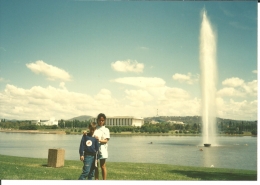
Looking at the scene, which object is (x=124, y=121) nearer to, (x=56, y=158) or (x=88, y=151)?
(x=56, y=158)

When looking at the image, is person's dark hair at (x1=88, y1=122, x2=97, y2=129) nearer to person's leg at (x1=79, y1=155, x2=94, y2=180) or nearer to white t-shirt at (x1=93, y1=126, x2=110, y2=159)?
white t-shirt at (x1=93, y1=126, x2=110, y2=159)

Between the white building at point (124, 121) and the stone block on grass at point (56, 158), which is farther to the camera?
the white building at point (124, 121)

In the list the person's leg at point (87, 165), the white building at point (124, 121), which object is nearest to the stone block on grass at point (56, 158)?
the person's leg at point (87, 165)

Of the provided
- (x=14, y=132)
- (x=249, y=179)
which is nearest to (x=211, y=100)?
(x=249, y=179)

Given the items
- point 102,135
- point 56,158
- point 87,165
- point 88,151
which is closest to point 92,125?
point 102,135

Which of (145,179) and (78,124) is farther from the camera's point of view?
(78,124)

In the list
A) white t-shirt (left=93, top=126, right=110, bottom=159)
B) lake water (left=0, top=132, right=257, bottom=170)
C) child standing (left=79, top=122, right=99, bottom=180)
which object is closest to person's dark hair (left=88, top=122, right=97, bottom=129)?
child standing (left=79, top=122, right=99, bottom=180)

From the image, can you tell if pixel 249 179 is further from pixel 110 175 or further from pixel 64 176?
pixel 64 176

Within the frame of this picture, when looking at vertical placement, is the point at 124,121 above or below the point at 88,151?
below

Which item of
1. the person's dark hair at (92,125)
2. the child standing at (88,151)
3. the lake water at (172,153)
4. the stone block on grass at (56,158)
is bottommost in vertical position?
the lake water at (172,153)

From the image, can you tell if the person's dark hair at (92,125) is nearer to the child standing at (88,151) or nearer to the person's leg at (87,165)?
the child standing at (88,151)

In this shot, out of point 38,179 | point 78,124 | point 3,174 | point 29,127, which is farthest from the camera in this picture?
point 78,124

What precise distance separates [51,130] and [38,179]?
222 feet

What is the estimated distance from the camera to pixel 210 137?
107 feet
